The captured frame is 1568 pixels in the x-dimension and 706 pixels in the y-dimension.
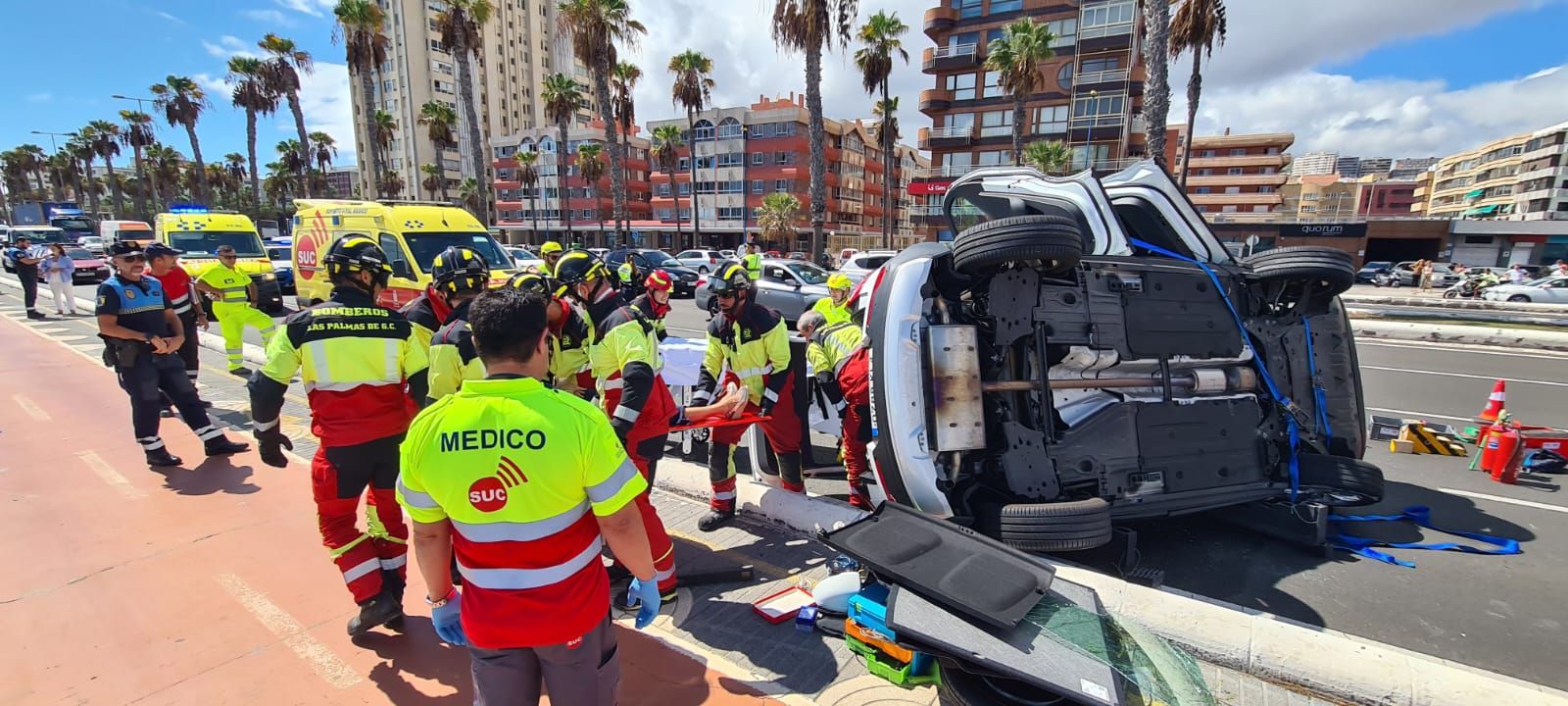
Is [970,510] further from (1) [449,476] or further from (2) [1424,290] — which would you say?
(2) [1424,290]

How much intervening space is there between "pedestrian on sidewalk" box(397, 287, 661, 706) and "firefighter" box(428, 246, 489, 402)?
177cm

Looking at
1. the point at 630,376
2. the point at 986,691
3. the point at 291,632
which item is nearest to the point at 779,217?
the point at 630,376

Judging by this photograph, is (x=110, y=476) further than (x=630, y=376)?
Yes

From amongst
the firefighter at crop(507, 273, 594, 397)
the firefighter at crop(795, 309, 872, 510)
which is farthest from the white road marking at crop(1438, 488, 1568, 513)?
the firefighter at crop(507, 273, 594, 397)

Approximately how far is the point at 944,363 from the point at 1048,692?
1.71 m

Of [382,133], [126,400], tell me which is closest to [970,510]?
[126,400]

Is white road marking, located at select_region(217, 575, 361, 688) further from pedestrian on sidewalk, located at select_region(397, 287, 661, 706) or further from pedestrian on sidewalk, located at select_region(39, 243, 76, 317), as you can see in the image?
pedestrian on sidewalk, located at select_region(39, 243, 76, 317)

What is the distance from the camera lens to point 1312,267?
4.11 m

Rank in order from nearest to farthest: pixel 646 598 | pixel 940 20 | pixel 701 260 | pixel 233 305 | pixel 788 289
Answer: pixel 646 598, pixel 233 305, pixel 788 289, pixel 701 260, pixel 940 20

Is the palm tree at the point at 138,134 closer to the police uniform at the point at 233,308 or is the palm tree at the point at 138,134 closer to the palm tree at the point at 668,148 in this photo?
the palm tree at the point at 668,148

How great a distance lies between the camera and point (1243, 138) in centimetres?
7481

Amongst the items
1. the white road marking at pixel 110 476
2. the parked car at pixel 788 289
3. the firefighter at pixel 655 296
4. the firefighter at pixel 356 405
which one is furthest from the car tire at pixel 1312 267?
the parked car at pixel 788 289

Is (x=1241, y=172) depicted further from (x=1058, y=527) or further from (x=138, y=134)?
(x=138, y=134)

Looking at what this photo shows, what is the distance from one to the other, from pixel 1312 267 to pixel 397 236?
1221cm
